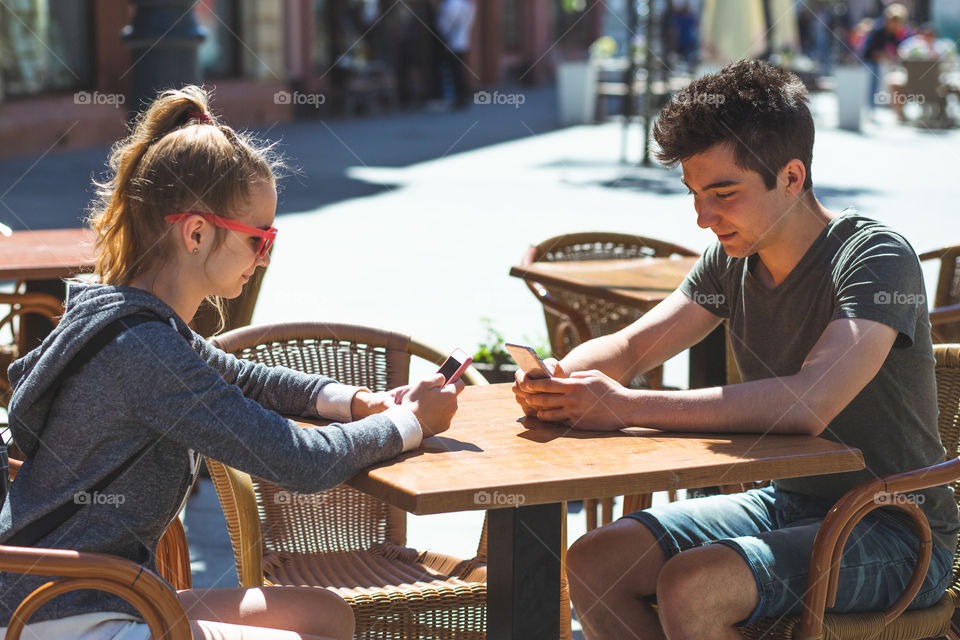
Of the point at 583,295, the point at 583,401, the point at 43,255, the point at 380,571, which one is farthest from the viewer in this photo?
the point at 583,295

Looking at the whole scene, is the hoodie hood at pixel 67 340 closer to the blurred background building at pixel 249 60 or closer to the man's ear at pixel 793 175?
the man's ear at pixel 793 175

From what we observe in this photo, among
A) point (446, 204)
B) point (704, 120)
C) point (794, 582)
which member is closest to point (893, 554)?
point (794, 582)

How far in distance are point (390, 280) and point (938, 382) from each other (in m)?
5.36

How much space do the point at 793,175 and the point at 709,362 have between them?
152 cm

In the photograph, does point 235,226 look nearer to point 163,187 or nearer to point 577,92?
point 163,187

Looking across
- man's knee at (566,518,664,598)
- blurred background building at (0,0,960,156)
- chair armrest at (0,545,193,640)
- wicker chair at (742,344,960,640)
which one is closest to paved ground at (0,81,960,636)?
blurred background building at (0,0,960,156)

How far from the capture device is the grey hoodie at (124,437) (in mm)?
1884

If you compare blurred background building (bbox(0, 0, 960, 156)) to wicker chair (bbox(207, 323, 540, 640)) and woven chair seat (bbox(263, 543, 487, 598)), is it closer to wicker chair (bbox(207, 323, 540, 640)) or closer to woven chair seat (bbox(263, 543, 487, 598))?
wicker chair (bbox(207, 323, 540, 640))

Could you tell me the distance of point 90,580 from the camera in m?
1.80

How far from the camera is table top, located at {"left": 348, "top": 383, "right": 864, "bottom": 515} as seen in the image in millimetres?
1916

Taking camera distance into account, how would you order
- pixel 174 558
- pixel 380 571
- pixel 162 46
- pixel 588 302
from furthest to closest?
pixel 162 46 < pixel 588 302 < pixel 380 571 < pixel 174 558

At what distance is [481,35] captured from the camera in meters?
26.0

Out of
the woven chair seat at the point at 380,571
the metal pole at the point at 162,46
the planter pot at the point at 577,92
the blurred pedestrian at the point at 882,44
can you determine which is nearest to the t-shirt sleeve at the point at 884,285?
the woven chair seat at the point at 380,571

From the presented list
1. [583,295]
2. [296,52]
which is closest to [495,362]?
[583,295]
